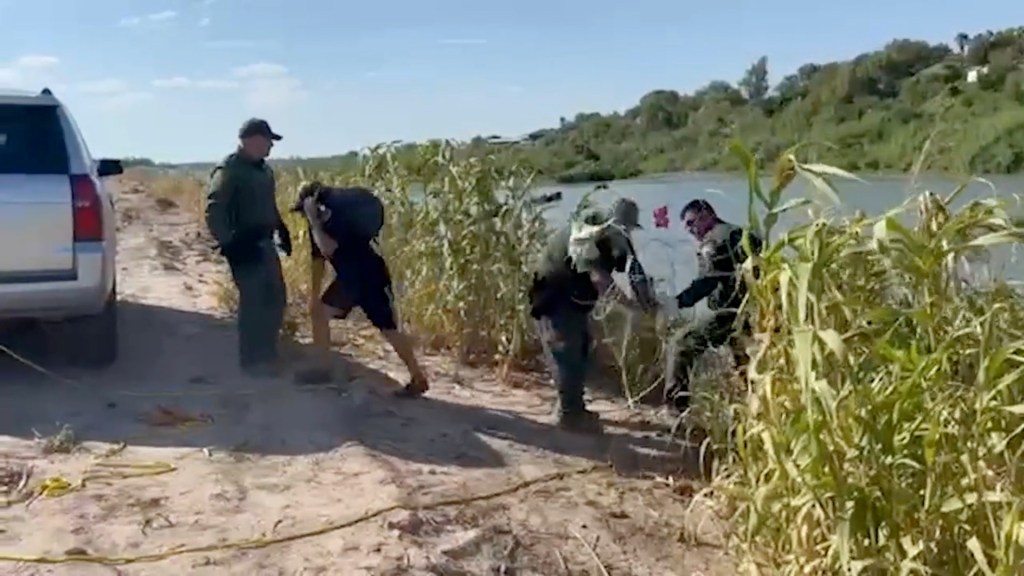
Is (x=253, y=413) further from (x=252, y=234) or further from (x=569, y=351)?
(x=569, y=351)

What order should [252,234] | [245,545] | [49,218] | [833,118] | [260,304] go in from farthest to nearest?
[833,118]
[260,304]
[252,234]
[49,218]
[245,545]

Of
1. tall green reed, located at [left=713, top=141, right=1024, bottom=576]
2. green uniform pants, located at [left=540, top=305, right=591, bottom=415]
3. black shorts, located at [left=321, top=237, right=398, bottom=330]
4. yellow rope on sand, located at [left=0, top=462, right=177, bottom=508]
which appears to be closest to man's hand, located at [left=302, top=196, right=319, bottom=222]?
black shorts, located at [left=321, top=237, right=398, bottom=330]

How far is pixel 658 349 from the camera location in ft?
23.0

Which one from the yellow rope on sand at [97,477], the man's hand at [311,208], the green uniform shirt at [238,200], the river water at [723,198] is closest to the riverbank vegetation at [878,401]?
the river water at [723,198]

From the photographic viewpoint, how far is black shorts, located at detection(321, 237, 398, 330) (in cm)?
691

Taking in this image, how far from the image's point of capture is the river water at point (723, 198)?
12.7ft

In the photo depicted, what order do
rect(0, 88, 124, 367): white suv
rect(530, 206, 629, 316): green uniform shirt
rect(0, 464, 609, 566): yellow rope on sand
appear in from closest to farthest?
1. rect(0, 464, 609, 566): yellow rope on sand
2. rect(530, 206, 629, 316): green uniform shirt
3. rect(0, 88, 124, 367): white suv

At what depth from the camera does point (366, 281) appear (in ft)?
22.7

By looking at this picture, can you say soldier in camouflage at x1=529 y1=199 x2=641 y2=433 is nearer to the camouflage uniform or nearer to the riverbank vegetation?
the camouflage uniform

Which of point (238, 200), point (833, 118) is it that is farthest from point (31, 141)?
point (833, 118)

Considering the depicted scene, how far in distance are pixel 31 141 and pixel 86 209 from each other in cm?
62

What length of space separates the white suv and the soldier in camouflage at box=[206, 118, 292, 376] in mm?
655

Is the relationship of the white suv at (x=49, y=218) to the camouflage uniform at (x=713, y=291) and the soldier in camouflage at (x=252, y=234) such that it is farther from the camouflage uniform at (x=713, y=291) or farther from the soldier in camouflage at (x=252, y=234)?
the camouflage uniform at (x=713, y=291)

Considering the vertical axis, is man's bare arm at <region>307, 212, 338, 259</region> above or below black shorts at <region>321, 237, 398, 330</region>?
above
